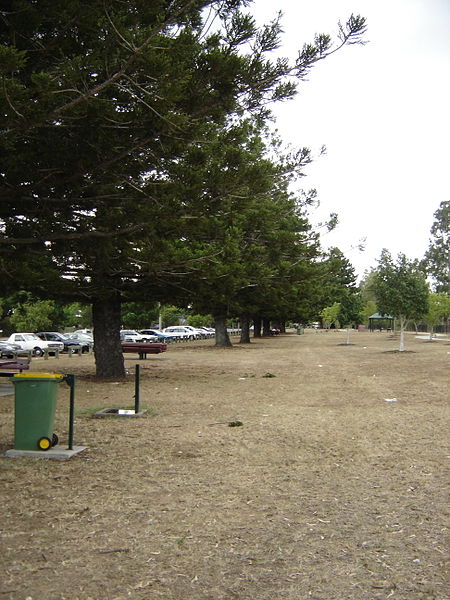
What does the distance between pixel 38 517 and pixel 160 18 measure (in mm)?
5125

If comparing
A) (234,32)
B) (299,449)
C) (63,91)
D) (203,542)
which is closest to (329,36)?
(234,32)

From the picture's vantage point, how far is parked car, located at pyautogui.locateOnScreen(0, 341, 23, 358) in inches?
1171

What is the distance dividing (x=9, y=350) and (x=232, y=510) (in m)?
28.0

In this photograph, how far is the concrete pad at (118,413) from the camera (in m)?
9.66

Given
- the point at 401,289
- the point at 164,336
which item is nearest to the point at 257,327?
the point at 164,336

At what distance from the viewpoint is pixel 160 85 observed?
6.02 metres

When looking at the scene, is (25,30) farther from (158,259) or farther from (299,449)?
(299,449)

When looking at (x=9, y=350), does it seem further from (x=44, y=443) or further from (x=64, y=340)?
(x=44, y=443)

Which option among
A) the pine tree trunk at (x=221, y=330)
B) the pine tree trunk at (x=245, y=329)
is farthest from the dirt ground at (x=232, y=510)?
the pine tree trunk at (x=245, y=329)

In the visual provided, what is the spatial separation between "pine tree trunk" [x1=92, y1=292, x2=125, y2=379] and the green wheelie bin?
9968 millimetres

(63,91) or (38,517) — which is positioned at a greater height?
(63,91)

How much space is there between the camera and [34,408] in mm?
6637

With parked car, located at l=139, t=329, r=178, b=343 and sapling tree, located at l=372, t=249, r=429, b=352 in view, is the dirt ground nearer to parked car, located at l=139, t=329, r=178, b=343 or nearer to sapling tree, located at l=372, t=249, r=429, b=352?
sapling tree, located at l=372, t=249, r=429, b=352

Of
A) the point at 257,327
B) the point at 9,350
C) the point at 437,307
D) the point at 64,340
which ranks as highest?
the point at 437,307
